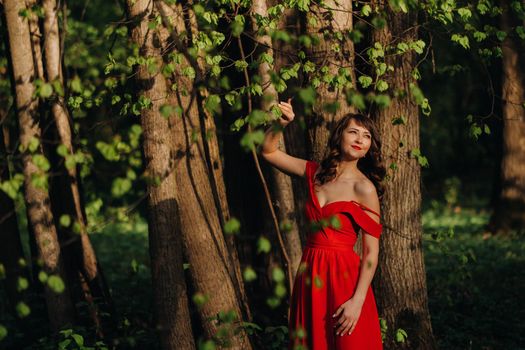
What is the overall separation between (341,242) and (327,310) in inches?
16.2

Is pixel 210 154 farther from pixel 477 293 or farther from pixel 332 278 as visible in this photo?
pixel 477 293

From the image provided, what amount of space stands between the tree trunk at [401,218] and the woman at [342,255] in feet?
3.14

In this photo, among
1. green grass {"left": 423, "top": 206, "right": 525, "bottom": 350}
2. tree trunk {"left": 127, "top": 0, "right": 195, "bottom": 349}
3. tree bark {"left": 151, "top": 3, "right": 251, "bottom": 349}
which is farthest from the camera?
green grass {"left": 423, "top": 206, "right": 525, "bottom": 350}

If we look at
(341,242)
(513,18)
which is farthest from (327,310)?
(513,18)

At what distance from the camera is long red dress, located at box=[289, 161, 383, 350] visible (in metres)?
4.24

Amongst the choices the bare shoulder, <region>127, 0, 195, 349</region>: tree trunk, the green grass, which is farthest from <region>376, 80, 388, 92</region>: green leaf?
<region>127, 0, 195, 349</region>: tree trunk

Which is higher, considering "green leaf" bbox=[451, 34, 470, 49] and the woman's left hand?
"green leaf" bbox=[451, 34, 470, 49]

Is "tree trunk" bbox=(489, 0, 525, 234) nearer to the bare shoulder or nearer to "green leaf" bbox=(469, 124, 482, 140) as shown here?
"green leaf" bbox=(469, 124, 482, 140)

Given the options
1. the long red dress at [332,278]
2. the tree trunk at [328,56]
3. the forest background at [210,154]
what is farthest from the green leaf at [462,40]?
the long red dress at [332,278]

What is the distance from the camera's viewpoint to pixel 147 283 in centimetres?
941

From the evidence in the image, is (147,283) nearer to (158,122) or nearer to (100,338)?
(100,338)

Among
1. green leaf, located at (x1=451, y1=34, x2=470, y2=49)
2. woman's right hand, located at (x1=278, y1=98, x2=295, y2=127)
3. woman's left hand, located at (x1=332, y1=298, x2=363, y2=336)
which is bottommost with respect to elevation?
woman's left hand, located at (x1=332, y1=298, x2=363, y2=336)

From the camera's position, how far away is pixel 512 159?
11.9 m

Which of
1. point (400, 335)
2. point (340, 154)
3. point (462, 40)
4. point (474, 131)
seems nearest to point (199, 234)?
point (340, 154)
